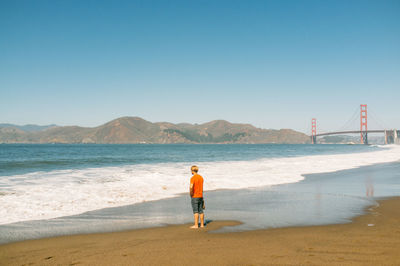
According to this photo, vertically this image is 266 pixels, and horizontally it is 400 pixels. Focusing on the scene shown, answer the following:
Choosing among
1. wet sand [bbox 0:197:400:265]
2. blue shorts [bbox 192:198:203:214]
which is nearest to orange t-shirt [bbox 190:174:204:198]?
blue shorts [bbox 192:198:203:214]

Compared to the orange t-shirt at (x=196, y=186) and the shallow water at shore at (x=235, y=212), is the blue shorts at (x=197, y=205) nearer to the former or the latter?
the orange t-shirt at (x=196, y=186)

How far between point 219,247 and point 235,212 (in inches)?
140

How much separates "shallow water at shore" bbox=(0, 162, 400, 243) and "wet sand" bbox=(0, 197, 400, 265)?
65 cm

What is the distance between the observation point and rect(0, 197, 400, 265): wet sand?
511 centimetres

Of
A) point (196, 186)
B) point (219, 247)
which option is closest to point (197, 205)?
point (196, 186)

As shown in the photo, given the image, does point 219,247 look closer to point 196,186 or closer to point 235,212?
point 196,186

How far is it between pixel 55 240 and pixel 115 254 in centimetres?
176

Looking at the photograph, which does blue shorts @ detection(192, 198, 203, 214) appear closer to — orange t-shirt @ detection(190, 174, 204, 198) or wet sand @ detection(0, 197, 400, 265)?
orange t-shirt @ detection(190, 174, 204, 198)

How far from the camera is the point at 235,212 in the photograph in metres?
9.31

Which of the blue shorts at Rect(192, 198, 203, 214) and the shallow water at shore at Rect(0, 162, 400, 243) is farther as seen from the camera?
the blue shorts at Rect(192, 198, 203, 214)

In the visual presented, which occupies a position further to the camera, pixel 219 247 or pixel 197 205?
pixel 197 205

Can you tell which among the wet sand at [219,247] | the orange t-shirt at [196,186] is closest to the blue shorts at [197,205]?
the orange t-shirt at [196,186]

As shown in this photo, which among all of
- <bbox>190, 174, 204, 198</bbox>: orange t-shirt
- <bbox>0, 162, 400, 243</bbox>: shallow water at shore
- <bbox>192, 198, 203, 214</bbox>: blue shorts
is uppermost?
<bbox>190, 174, 204, 198</bbox>: orange t-shirt

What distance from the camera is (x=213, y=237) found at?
6582 millimetres
